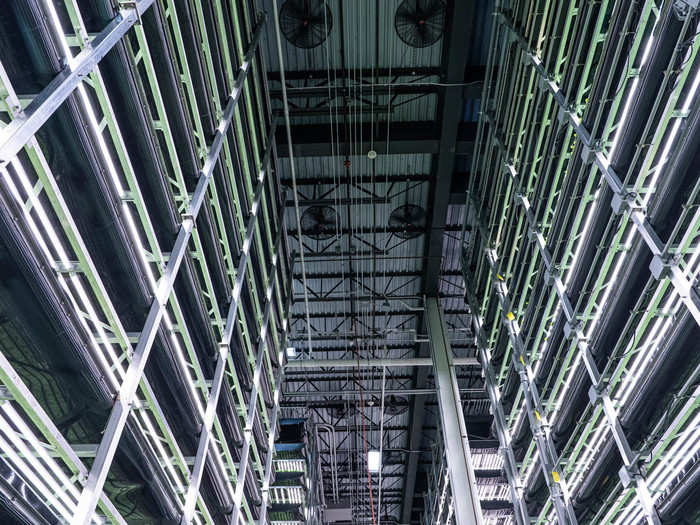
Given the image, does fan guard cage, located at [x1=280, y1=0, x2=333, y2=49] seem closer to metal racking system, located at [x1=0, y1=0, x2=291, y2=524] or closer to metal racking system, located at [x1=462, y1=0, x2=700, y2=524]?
metal racking system, located at [x1=0, y1=0, x2=291, y2=524]

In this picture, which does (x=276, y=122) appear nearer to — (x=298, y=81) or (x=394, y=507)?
(x=298, y=81)

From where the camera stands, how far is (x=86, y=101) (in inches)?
344

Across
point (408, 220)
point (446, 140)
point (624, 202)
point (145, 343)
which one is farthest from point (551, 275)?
point (408, 220)

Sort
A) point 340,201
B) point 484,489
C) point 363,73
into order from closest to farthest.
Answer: point 363,73
point 340,201
point 484,489

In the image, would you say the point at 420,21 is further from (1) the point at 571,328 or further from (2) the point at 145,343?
(2) the point at 145,343

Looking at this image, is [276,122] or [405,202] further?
[405,202]

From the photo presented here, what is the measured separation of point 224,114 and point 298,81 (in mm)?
8886

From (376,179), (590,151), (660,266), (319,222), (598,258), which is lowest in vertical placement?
(660,266)

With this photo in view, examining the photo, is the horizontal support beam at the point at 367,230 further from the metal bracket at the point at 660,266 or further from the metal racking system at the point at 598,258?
the metal bracket at the point at 660,266

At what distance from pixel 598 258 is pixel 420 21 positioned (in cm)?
1190

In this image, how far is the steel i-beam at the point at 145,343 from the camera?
26.8ft

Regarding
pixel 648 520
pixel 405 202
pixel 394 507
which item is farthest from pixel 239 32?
pixel 394 507

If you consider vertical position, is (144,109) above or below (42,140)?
above

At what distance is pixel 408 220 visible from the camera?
26734 mm
